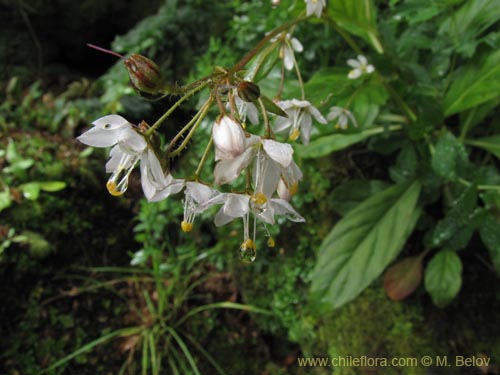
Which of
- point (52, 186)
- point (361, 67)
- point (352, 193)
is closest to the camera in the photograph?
point (361, 67)

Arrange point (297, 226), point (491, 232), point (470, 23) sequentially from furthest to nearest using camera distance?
point (297, 226), point (470, 23), point (491, 232)

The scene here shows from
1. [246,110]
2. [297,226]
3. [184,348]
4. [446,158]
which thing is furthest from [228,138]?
[184,348]

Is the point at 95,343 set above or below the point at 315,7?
below

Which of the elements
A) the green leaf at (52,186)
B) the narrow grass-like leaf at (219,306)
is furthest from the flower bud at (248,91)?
the green leaf at (52,186)

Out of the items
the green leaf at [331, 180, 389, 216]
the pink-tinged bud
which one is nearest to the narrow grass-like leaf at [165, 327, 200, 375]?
the green leaf at [331, 180, 389, 216]

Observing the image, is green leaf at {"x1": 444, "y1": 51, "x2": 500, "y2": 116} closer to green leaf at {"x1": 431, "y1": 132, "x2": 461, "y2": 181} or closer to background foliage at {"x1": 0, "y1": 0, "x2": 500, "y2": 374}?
background foliage at {"x1": 0, "y1": 0, "x2": 500, "y2": 374}

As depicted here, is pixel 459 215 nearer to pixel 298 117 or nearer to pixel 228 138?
pixel 298 117

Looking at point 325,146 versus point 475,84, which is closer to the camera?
point 475,84
